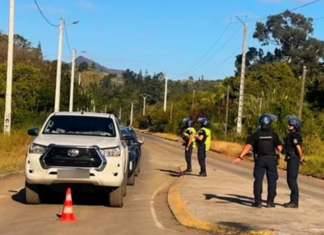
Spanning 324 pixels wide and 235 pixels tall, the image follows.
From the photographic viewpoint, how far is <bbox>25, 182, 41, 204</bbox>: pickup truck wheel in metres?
12.5

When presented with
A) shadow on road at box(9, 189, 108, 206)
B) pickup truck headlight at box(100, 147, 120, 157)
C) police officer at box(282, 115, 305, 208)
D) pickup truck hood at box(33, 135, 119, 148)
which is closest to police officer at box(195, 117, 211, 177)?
shadow on road at box(9, 189, 108, 206)

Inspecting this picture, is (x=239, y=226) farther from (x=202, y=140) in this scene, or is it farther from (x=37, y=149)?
(x=202, y=140)

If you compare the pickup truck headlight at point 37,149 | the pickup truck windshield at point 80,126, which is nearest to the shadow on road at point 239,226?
the pickup truck headlight at point 37,149

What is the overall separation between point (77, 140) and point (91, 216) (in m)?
1.62

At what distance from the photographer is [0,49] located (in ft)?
240

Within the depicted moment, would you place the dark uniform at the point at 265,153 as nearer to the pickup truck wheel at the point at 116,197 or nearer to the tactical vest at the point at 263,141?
the tactical vest at the point at 263,141

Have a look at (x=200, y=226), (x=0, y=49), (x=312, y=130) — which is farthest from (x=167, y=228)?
(x=0, y=49)

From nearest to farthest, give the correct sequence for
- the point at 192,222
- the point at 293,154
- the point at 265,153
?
the point at 192,222
the point at 265,153
the point at 293,154

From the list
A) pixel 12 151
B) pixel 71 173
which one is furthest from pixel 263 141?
pixel 12 151

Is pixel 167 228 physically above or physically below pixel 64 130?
below

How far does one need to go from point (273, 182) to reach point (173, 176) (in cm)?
909

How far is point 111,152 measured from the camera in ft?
40.5

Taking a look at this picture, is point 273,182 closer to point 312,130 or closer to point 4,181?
point 4,181

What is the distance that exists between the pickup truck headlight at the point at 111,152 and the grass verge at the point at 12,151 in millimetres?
7413
